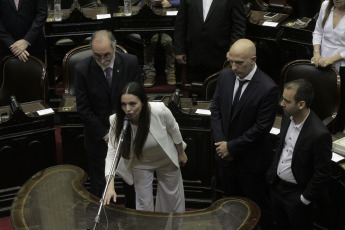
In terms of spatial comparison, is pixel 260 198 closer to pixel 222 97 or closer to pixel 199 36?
pixel 222 97

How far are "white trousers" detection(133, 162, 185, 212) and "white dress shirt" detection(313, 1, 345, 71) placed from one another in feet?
5.74

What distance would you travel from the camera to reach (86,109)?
3.80m

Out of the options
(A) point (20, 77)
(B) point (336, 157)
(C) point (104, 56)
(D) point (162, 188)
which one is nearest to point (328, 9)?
(B) point (336, 157)

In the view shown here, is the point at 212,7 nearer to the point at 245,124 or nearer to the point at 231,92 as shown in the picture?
the point at 231,92

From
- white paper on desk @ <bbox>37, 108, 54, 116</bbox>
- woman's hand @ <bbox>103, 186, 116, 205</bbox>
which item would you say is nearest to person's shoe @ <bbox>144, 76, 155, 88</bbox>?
white paper on desk @ <bbox>37, 108, 54, 116</bbox>

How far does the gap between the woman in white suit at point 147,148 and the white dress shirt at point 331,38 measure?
1.70 metres

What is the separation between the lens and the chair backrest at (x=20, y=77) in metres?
4.85

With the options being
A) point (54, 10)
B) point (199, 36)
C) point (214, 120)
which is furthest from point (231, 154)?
point (54, 10)

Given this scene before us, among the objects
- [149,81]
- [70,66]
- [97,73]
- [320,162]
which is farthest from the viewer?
[149,81]

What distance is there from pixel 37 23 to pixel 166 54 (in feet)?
4.60

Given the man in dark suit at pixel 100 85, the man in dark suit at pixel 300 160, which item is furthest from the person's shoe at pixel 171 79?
the man in dark suit at pixel 300 160

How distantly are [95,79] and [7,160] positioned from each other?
1.03 metres

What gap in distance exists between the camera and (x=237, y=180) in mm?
3715

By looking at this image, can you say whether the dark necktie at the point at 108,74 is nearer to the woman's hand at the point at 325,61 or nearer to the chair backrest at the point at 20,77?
the chair backrest at the point at 20,77
